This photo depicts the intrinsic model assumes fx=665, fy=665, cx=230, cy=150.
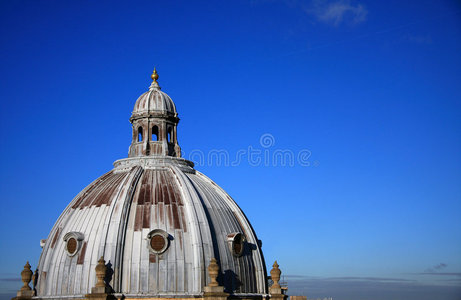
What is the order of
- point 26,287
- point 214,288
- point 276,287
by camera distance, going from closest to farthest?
point 214,288, point 26,287, point 276,287

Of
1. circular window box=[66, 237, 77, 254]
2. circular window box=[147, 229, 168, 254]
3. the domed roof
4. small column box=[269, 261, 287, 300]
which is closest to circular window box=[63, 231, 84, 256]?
circular window box=[66, 237, 77, 254]

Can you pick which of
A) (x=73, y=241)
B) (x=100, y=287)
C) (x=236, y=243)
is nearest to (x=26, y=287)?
(x=73, y=241)

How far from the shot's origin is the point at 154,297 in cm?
4819

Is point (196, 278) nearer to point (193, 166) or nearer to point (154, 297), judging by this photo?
point (154, 297)

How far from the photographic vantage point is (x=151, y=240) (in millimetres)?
49594

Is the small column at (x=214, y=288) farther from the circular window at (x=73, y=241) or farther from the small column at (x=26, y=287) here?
the small column at (x=26, y=287)

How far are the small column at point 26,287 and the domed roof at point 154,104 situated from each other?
54.6ft

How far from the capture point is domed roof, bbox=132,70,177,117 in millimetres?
60094

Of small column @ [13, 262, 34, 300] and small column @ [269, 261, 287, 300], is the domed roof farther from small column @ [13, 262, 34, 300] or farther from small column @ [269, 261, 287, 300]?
small column @ [269, 261, 287, 300]

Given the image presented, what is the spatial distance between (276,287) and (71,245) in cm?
1668

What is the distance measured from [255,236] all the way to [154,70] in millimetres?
18743

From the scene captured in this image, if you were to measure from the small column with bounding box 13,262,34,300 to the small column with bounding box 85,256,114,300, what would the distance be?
7.35 m

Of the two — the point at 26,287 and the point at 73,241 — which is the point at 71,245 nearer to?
the point at 73,241

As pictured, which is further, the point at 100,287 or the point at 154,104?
the point at 154,104
